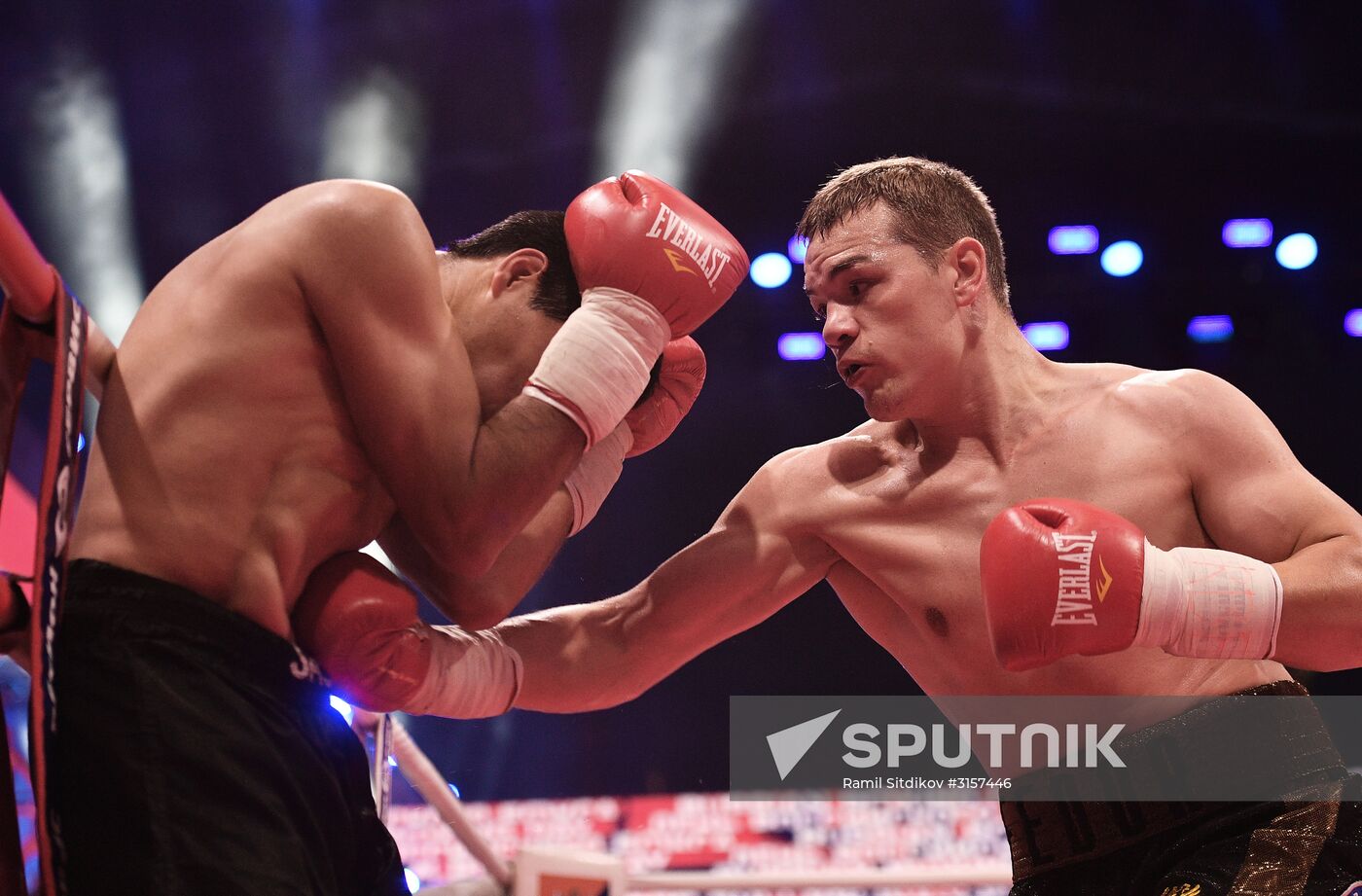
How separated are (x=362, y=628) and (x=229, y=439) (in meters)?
0.29

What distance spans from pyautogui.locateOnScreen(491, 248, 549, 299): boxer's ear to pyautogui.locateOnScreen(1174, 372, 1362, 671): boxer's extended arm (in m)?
0.98

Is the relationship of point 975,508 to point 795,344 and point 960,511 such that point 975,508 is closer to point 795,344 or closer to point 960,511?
point 960,511

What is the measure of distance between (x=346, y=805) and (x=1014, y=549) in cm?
84

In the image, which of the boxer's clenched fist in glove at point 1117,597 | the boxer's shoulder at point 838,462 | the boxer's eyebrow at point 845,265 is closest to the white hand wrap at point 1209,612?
the boxer's clenched fist in glove at point 1117,597

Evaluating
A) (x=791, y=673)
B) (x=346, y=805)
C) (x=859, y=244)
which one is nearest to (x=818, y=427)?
(x=791, y=673)

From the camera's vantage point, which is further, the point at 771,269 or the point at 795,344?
the point at 795,344

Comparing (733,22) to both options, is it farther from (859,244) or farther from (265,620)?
(265,620)

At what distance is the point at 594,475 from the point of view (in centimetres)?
189

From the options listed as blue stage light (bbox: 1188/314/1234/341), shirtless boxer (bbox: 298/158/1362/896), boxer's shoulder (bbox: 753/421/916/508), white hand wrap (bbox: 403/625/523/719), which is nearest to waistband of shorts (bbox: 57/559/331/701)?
shirtless boxer (bbox: 298/158/1362/896)

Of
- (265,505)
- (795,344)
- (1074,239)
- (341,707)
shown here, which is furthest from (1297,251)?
(265,505)

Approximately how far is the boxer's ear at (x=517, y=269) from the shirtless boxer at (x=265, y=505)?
0.13 metres

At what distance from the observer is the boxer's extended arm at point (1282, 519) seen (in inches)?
59.4

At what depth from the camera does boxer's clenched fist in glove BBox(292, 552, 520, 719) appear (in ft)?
4.51

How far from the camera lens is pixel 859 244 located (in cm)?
198
